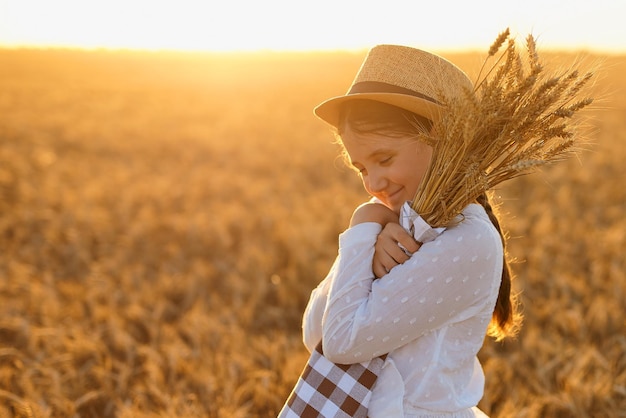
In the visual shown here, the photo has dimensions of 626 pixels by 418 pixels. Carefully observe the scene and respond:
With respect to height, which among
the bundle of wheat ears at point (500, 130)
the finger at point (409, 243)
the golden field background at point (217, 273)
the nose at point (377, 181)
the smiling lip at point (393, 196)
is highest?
the bundle of wheat ears at point (500, 130)

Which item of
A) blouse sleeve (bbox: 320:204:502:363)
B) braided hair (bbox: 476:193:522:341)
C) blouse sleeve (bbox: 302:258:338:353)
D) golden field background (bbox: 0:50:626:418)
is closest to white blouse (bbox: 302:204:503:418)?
blouse sleeve (bbox: 320:204:502:363)

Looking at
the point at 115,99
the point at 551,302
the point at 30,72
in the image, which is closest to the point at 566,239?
the point at 551,302

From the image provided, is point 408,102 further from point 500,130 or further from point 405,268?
point 405,268

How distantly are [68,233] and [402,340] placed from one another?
4831 mm

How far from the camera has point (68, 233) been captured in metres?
5.62

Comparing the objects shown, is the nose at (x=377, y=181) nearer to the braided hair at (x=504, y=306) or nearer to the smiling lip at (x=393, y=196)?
the smiling lip at (x=393, y=196)

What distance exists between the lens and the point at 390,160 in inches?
64.1

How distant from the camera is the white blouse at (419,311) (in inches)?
56.3

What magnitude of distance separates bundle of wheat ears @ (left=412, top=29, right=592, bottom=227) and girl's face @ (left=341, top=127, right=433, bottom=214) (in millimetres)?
108

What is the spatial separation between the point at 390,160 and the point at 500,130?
301 mm

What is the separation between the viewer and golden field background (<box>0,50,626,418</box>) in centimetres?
310

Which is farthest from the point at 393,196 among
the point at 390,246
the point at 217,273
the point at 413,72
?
the point at 217,273

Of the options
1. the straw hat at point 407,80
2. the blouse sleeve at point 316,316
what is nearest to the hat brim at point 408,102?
the straw hat at point 407,80

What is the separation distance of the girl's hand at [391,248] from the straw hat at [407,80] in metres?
0.30
